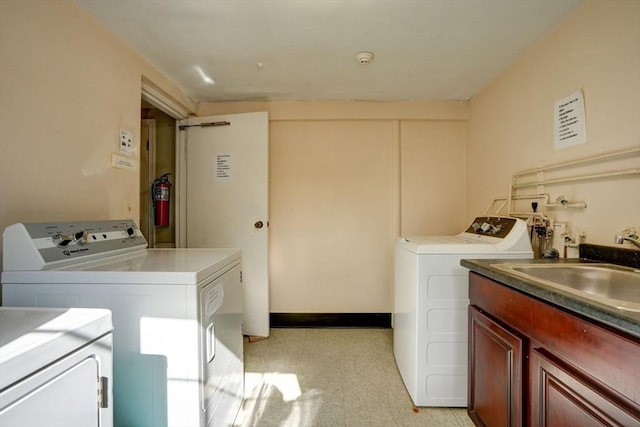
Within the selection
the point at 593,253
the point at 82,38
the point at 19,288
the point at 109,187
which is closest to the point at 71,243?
the point at 19,288

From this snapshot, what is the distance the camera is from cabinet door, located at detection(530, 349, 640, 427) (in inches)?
25.7

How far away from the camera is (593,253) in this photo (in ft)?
4.19

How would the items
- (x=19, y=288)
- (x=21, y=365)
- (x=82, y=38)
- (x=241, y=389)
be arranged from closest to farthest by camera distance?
(x=21, y=365)
(x=19, y=288)
(x=82, y=38)
(x=241, y=389)

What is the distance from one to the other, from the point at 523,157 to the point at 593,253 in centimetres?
78

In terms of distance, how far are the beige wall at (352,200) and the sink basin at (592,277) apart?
1415 mm

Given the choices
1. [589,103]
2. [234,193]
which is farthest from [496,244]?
[234,193]

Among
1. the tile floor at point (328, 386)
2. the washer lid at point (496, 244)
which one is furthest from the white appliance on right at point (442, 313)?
the tile floor at point (328, 386)

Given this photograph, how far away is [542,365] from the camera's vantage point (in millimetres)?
878

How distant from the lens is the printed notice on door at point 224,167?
248 centimetres

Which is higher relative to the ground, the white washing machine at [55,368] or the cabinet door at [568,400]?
the white washing machine at [55,368]

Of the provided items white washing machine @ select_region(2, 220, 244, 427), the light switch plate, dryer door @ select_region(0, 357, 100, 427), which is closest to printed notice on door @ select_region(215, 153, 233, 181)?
the light switch plate

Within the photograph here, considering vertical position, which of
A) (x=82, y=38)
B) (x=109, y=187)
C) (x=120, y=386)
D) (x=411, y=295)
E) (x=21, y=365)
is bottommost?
(x=120, y=386)

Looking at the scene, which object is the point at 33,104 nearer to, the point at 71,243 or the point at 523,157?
the point at 71,243

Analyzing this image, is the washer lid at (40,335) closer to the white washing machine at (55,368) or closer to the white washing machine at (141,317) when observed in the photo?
the white washing machine at (55,368)
